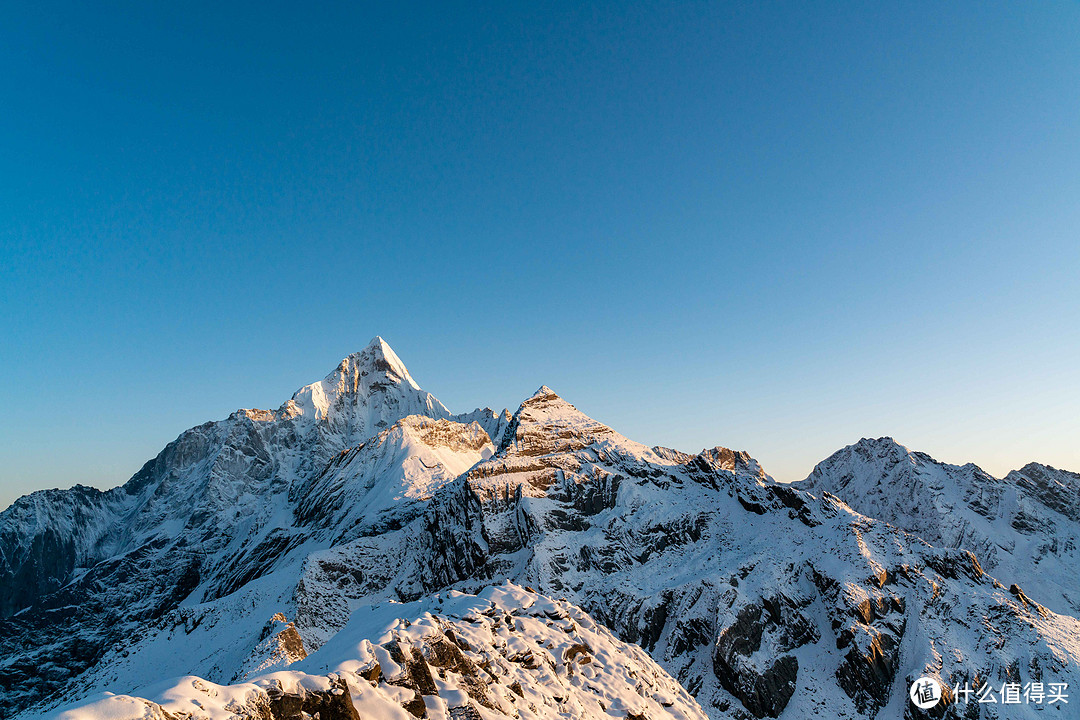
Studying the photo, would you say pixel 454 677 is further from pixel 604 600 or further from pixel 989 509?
pixel 989 509

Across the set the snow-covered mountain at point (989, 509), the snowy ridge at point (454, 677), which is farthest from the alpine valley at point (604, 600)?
the snow-covered mountain at point (989, 509)

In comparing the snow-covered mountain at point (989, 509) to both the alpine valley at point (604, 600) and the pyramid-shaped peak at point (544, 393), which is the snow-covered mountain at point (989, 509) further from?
the pyramid-shaped peak at point (544, 393)

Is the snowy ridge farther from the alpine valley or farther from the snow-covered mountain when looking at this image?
the snow-covered mountain

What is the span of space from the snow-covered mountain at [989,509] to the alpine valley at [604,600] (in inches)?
20.8

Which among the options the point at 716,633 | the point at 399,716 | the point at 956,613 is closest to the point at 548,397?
the point at 716,633

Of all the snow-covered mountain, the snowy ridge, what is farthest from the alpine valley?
the snow-covered mountain

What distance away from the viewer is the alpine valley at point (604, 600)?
2809 centimetres

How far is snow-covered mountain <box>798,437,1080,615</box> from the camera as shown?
107 metres

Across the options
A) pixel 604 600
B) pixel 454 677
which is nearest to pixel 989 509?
pixel 604 600

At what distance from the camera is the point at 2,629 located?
162m

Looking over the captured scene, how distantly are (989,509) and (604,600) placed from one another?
10574cm

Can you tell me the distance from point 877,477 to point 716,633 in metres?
99.0

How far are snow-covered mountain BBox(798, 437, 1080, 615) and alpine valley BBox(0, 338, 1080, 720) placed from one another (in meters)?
0.53

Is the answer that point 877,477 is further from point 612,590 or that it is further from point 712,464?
point 612,590
